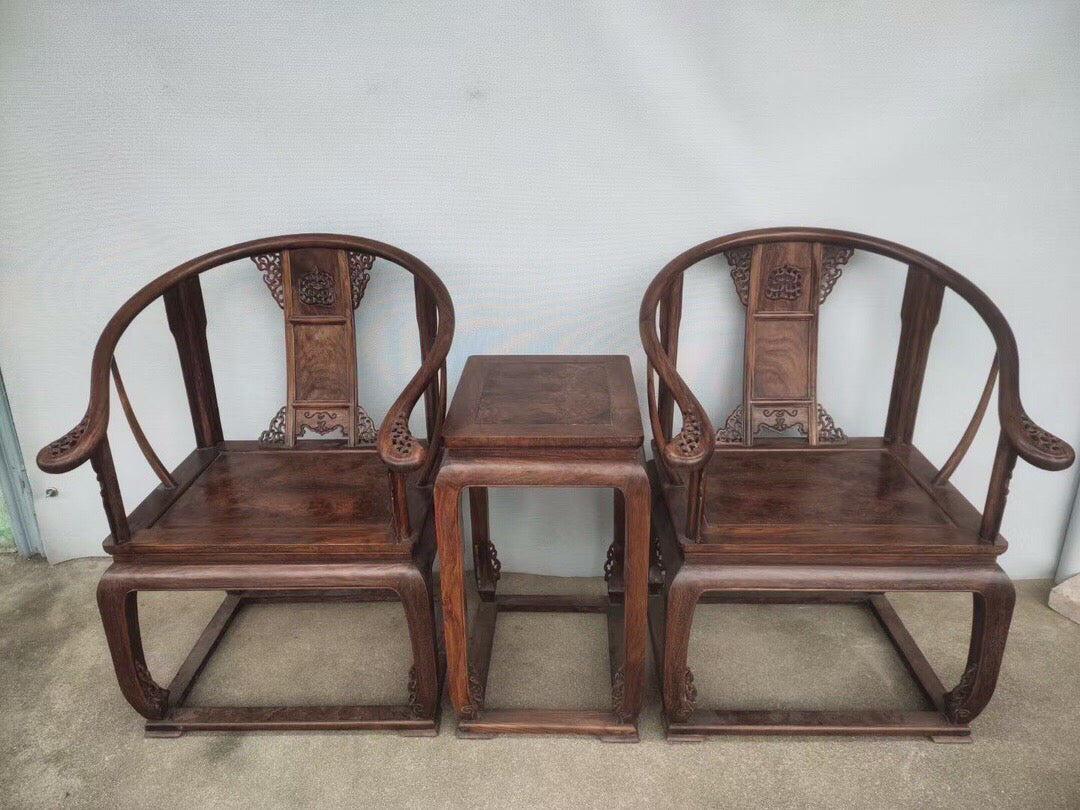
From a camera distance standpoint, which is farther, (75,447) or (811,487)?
(811,487)

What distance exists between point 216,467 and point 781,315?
1.45 meters

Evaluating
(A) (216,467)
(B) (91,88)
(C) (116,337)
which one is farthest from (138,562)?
(B) (91,88)

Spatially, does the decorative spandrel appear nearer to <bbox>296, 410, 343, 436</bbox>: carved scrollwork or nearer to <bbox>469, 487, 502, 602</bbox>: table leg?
<bbox>296, 410, 343, 436</bbox>: carved scrollwork

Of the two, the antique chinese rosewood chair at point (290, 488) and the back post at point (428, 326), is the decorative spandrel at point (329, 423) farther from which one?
the back post at point (428, 326)

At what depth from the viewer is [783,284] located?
1.85 meters

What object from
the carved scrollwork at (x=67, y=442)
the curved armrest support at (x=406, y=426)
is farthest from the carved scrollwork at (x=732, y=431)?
the carved scrollwork at (x=67, y=442)

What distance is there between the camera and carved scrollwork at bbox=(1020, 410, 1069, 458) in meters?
1.40

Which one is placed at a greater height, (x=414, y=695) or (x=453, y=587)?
(x=453, y=587)

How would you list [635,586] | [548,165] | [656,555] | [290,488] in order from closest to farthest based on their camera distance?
[635,586] → [290,488] → [548,165] → [656,555]

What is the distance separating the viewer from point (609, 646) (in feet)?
6.42

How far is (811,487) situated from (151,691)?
1562mm

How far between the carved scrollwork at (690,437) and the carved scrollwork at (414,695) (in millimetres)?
789

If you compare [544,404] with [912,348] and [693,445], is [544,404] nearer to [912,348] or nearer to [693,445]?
[693,445]

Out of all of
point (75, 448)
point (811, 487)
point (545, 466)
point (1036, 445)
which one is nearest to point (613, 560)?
point (811, 487)
